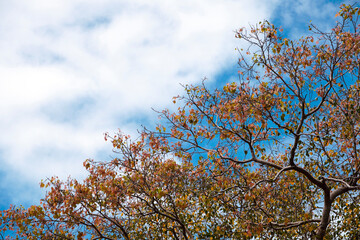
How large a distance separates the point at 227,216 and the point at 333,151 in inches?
172

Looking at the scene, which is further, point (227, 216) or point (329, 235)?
point (329, 235)

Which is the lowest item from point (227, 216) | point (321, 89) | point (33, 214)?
point (33, 214)

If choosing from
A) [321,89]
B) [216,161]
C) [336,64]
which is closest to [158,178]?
[216,161]

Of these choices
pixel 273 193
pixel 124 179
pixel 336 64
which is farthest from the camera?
pixel 273 193

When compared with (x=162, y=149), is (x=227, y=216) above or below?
below

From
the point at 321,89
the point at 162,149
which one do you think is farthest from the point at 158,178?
the point at 321,89

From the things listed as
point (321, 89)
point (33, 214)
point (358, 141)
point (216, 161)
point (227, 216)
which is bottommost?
point (33, 214)

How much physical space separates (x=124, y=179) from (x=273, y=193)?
18.4ft

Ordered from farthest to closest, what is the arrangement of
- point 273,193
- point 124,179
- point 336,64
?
point 273,193 < point 124,179 < point 336,64

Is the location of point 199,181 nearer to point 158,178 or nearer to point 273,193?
point 158,178

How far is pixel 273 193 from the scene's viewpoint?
13.4 m

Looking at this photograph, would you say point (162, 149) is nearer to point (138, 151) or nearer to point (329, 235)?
point (138, 151)

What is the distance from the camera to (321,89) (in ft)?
36.7

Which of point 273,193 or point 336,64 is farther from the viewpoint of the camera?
point 273,193
